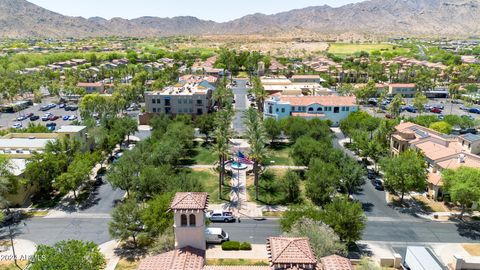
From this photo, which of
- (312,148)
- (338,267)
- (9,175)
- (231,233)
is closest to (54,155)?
(9,175)

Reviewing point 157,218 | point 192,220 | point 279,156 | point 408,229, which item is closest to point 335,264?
point 192,220

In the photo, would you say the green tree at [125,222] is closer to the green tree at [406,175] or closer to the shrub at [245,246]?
the shrub at [245,246]

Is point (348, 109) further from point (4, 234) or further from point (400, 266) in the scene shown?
point (4, 234)

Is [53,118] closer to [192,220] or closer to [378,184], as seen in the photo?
[378,184]

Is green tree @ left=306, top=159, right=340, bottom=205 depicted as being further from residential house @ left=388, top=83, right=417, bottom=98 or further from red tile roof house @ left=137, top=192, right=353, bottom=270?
residential house @ left=388, top=83, right=417, bottom=98

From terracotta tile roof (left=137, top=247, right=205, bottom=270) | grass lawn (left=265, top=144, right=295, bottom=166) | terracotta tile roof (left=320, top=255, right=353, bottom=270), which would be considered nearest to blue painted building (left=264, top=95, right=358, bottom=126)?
grass lawn (left=265, top=144, right=295, bottom=166)

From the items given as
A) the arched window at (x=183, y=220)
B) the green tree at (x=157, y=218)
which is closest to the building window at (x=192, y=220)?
the arched window at (x=183, y=220)
